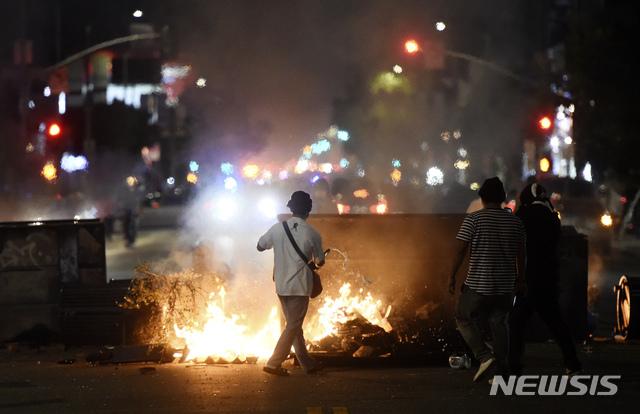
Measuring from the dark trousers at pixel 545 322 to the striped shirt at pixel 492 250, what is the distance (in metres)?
0.42

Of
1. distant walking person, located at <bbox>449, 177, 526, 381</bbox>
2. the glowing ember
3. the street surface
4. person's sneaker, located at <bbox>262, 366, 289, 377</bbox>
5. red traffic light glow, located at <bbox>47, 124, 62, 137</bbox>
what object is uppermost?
red traffic light glow, located at <bbox>47, 124, 62, 137</bbox>

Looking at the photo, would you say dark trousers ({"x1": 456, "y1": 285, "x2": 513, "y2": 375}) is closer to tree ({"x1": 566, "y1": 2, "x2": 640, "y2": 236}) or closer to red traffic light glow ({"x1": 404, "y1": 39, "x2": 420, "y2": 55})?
red traffic light glow ({"x1": 404, "y1": 39, "x2": 420, "y2": 55})

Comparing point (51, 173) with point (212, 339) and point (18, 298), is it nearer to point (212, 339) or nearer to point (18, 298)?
point (18, 298)

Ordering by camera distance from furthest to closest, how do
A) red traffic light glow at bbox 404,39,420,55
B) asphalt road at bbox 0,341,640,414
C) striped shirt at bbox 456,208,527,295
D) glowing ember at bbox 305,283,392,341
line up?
red traffic light glow at bbox 404,39,420,55 → glowing ember at bbox 305,283,392,341 → striped shirt at bbox 456,208,527,295 → asphalt road at bbox 0,341,640,414

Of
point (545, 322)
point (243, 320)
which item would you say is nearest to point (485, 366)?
point (545, 322)

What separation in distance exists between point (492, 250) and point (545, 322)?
0.85m

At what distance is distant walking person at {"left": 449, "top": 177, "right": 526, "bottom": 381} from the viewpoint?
20.3 feet

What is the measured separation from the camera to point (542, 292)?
258 inches

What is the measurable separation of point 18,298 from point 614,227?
666 inches

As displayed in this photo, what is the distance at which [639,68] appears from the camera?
77.0 feet

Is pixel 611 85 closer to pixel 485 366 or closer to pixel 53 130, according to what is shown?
pixel 53 130

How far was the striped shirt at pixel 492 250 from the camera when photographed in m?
6.19

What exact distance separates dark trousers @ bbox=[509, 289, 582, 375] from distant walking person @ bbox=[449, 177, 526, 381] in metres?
0.33

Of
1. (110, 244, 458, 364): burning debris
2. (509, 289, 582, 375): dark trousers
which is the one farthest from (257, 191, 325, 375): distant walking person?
(509, 289, 582, 375): dark trousers
